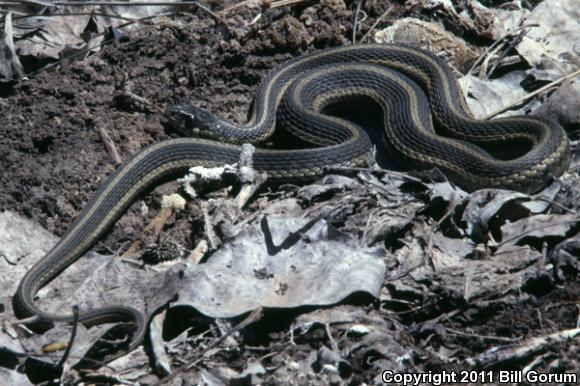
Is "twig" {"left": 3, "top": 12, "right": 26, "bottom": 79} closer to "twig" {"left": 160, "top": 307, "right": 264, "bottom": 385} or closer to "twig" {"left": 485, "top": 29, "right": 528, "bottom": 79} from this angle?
"twig" {"left": 160, "top": 307, "right": 264, "bottom": 385}

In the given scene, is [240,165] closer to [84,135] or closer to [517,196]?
[84,135]

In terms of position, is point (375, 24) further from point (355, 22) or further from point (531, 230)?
point (531, 230)

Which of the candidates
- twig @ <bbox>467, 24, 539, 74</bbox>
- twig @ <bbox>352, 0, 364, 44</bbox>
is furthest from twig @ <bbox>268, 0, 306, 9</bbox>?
twig @ <bbox>467, 24, 539, 74</bbox>

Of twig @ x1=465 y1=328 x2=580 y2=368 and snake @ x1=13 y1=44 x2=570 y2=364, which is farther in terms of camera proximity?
snake @ x1=13 y1=44 x2=570 y2=364

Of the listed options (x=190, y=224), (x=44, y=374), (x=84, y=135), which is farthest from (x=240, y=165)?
(x=44, y=374)

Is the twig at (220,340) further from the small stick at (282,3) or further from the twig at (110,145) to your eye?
the small stick at (282,3)

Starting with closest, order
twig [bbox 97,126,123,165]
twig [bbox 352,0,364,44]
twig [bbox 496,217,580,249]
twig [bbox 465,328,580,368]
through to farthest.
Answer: twig [bbox 465,328,580,368], twig [bbox 496,217,580,249], twig [bbox 97,126,123,165], twig [bbox 352,0,364,44]

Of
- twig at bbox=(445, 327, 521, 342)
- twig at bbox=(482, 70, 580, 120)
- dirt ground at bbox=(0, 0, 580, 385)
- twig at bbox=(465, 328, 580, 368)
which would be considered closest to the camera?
twig at bbox=(465, 328, 580, 368)

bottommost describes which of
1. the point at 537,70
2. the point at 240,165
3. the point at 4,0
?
the point at 240,165
